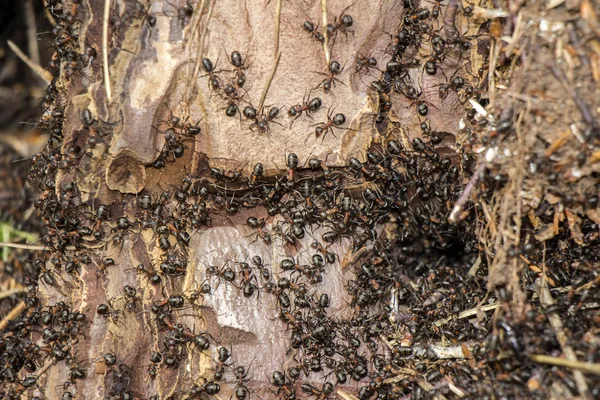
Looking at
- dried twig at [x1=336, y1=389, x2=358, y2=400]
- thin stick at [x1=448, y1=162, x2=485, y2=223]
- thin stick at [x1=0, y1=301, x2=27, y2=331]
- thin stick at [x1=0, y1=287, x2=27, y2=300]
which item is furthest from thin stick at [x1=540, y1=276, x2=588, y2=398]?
thin stick at [x1=0, y1=287, x2=27, y2=300]

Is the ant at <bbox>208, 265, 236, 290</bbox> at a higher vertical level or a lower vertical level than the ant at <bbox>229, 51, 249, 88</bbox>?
lower

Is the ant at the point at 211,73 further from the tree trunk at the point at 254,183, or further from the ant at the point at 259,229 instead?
the ant at the point at 259,229

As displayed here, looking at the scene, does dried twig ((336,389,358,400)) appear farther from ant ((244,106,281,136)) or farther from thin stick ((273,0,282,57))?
thin stick ((273,0,282,57))

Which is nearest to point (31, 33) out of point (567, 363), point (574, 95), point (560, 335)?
point (574, 95)

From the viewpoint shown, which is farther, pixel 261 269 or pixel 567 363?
pixel 261 269

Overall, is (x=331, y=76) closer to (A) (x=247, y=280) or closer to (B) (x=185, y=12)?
(B) (x=185, y=12)
